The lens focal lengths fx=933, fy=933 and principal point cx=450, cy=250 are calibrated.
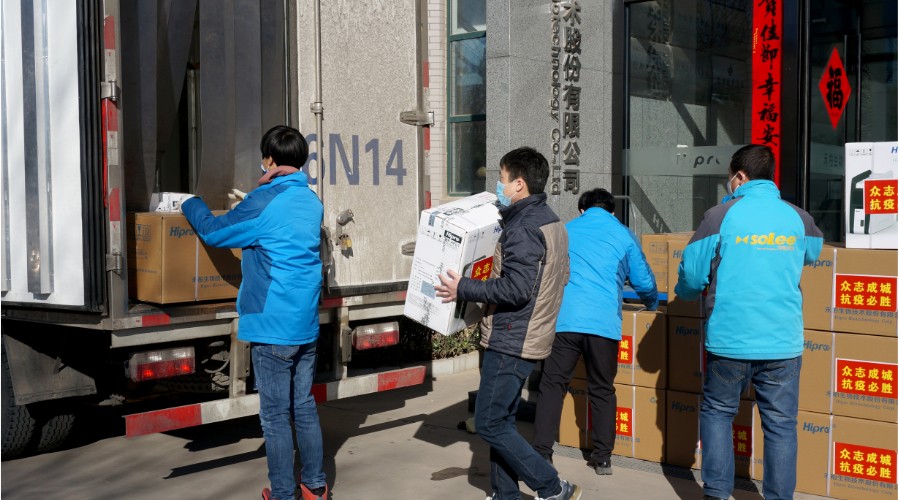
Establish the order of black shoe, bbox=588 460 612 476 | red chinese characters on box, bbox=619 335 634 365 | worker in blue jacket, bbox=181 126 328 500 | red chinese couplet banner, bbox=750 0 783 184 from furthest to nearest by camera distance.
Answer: red chinese couplet banner, bbox=750 0 783 184 → red chinese characters on box, bbox=619 335 634 365 → black shoe, bbox=588 460 612 476 → worker in blue jacket, bbox=181 126 328 500

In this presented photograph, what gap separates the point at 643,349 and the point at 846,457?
1300 mm

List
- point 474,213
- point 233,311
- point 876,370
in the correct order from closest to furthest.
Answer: point 474,213
point 876,370
point 233,311

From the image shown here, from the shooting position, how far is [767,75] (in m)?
8.51

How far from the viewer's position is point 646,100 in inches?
405

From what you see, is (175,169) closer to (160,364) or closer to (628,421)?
(160,364)

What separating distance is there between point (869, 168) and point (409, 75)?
297 cm

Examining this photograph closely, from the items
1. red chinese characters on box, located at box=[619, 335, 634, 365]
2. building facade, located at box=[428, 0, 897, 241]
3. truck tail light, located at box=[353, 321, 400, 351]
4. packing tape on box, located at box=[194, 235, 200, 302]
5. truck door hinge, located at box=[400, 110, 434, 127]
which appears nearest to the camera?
packing tape on box, located at box=[194, 235, 200, 302]

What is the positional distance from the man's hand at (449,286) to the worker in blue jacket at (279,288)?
77 cm

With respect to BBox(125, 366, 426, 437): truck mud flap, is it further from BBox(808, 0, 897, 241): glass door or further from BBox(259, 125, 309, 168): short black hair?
BBox(808, 0, 897, 241): glass door

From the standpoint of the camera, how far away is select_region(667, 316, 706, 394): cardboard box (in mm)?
5445

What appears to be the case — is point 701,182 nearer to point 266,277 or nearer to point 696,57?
point 696,57

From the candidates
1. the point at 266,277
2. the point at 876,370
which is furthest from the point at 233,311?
the point at 876,370

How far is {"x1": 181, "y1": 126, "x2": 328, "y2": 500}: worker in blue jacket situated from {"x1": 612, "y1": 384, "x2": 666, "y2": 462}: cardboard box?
79.8 inches

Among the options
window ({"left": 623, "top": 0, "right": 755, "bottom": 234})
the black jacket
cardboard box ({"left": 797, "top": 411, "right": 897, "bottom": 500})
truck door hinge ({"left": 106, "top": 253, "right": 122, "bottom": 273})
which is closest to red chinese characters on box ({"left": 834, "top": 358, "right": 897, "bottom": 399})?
cardboard box ({"left": 797, "top": 411, "right": 897, "bottom": 500})
